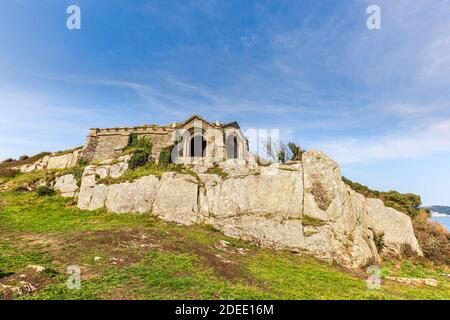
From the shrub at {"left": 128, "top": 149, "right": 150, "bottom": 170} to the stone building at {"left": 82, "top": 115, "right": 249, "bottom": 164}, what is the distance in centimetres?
257

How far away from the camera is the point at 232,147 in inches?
1454

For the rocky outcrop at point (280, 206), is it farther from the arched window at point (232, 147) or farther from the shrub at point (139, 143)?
the arched window at point (232, 147)

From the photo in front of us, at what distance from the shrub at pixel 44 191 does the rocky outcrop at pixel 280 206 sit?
17.3ft

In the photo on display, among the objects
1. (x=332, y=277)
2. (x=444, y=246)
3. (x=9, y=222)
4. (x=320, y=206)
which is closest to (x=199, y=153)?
(x=320, y=206)

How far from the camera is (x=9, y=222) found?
2123 cm

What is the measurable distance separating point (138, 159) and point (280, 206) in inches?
692

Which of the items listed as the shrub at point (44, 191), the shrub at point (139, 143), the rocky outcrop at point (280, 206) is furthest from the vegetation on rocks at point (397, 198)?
the shrub at point (44, 191)

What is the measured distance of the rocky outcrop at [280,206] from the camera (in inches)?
790

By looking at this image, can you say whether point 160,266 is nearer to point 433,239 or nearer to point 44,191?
point 44,191

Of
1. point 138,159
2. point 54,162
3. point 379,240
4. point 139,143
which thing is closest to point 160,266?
point 379,240

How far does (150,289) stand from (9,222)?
17543 millimetres

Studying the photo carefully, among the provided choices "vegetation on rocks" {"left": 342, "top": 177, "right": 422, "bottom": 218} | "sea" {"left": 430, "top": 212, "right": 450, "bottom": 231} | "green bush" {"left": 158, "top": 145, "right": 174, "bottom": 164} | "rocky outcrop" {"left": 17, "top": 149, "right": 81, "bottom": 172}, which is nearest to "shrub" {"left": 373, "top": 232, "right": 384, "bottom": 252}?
"vegetation on rocks" {"left": 342, "top": 177, "right": 422, "bottom": 218}
